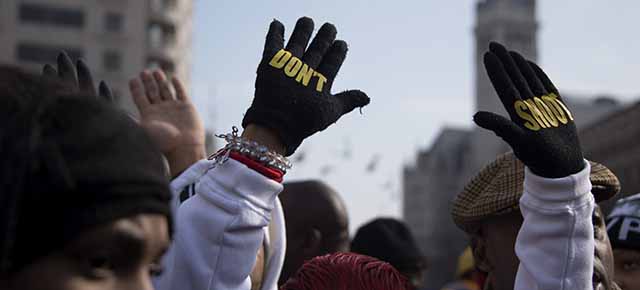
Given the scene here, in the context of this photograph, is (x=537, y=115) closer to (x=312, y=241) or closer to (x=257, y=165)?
(x=257, y=165)

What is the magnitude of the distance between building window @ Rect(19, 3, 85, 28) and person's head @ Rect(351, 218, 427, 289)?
3876 cm

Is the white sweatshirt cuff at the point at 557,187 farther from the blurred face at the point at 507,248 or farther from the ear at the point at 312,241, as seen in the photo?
the ear at the point at 312,241

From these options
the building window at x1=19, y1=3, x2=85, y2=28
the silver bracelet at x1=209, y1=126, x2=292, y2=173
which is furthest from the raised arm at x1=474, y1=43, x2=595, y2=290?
the building window at x1=19, y1=3, x2=85, y2=28

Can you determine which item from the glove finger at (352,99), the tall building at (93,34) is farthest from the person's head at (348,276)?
the tall building at (93,34)

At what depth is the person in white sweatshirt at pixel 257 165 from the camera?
2252 millimetres

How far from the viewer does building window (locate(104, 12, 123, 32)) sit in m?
43.6

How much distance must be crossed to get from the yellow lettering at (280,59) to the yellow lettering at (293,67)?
0.01 meters

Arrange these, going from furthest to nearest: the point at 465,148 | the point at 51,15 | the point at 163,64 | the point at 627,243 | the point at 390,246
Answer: the point at 465,148 < the point at 163,64 < the point at 51,15 < the point at 390,246 < the point at 627,243

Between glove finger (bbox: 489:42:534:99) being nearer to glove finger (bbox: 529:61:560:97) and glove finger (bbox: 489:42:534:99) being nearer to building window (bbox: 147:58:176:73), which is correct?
glove finger (bbox: 529:61:560:97)

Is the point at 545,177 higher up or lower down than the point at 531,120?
lower down

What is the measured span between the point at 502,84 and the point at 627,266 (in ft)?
4.64

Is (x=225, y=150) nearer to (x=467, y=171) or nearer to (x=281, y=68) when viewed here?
(x=281, y=68)

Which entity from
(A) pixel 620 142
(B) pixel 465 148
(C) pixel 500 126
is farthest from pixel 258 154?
(B) pixel 465 148

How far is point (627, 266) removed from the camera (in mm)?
3557
